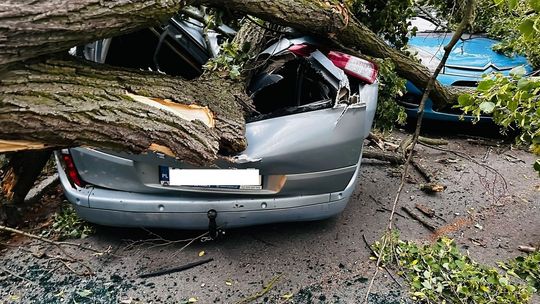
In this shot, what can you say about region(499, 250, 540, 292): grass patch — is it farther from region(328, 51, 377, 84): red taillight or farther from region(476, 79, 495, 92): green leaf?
region(328, 51, 377, 84): red taillight

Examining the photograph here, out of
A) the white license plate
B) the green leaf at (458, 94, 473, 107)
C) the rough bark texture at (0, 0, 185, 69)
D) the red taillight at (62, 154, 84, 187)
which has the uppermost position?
the rough bark texture at (0, 0, 185, 69)

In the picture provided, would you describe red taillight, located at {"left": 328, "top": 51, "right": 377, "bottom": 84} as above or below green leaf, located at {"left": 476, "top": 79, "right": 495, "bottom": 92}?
below

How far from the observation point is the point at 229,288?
8.23ft

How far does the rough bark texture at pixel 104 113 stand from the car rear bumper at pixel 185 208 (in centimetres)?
40

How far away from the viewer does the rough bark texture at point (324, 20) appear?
2.62 meters

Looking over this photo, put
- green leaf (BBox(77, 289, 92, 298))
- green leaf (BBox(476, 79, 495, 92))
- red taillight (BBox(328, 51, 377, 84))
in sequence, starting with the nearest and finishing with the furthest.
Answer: green leaf (BBox(476, 79, 495, 92)) → green leaf (BBox(77, 289, 92, 298)) → red taillight (BBox(328, 51, 377, 84))

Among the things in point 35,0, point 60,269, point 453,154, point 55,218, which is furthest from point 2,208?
Answer: point 453,154

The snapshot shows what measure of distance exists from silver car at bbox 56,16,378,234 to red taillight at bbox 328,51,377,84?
0.18m

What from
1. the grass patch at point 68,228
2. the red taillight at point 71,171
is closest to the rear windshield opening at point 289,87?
the red taillight at point 71,171

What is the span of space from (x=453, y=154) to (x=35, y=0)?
4019 mm

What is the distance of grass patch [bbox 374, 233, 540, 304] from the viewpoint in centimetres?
235

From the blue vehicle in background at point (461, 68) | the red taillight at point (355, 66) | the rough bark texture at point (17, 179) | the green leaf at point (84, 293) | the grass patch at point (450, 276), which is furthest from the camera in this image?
the blue vehicle in background at point (461, 68)

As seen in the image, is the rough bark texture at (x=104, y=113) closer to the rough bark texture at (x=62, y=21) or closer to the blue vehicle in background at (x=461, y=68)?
the rough bark texture at (x=62, y=21)

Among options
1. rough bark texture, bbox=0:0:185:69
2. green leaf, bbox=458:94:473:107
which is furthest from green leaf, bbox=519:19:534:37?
rough bark texture, bbox=0:0:185:69
